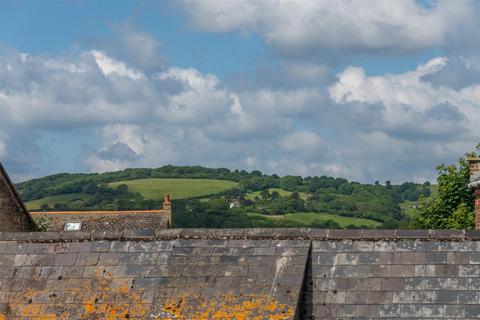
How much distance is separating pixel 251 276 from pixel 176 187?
12214 centimetres

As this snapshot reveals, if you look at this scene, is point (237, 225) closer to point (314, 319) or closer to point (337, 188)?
point (337, 188)

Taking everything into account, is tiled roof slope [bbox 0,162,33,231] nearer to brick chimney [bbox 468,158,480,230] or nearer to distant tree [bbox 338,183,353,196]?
brick chimney [bbox 468,158,480,230]

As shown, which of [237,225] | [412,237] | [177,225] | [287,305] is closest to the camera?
[287,305]

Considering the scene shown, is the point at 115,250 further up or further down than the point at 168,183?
further down

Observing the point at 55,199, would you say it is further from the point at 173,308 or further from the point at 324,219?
the point at 173,308

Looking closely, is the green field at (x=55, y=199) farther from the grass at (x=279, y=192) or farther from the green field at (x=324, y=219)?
the green field at (x=324, y=219)

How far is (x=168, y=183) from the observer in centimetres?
14200

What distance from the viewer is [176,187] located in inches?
5418

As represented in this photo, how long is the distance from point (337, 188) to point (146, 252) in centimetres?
14593

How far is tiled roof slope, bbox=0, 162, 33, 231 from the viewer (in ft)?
98.9

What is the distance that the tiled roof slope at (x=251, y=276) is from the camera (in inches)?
603

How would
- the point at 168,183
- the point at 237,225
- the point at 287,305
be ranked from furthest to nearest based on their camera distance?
the point at 168,183, the point at 237,225, the point at 287,305

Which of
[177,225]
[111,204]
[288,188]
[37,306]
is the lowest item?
[37,306]

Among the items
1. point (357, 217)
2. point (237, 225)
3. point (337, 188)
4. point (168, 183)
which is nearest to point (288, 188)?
point (337, 188)
